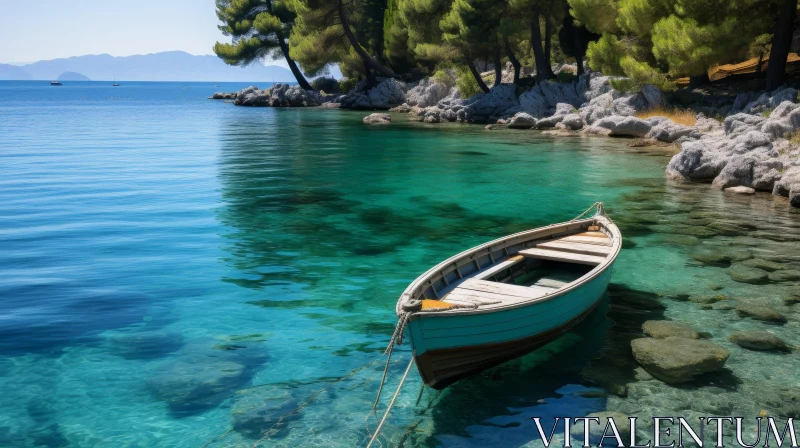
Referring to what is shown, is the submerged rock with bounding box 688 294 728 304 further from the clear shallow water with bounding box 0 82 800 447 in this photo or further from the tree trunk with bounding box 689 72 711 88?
the tree trunk with bounding box 689 72 711 88

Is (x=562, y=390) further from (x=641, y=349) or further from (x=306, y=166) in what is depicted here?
(x=306, y=166)

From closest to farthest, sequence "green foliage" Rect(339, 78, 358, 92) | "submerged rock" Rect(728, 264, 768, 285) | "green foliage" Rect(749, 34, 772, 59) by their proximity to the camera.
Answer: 1. "submerged rock" Rect(728, 264, 768, 285)
2. "green foliage" Rect(749, 34, 772, 59)
3. "green foliage" Rect(339, 78, 358, 92)

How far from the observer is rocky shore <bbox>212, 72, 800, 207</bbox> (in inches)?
877

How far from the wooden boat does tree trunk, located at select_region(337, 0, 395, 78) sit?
5559cm

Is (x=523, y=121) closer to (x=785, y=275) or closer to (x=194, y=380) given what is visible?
(x=785, y=275)

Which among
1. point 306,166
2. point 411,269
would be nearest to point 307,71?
point 306,166

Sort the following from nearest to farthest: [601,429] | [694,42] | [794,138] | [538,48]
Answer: [601,429] → [794,138] → [694,42] → [538,48]

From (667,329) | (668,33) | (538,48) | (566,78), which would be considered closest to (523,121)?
(566,78)

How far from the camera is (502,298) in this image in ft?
30.7

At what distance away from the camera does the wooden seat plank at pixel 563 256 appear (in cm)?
1145

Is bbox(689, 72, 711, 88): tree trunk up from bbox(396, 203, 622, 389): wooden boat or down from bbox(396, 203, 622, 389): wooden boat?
up

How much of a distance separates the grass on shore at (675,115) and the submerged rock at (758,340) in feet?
84.9

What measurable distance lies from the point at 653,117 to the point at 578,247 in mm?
26050

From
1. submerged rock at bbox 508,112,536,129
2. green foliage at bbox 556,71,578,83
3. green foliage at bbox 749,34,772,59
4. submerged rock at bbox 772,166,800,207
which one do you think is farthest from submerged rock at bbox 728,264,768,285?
green foliage at bbox 556,71,578,83
